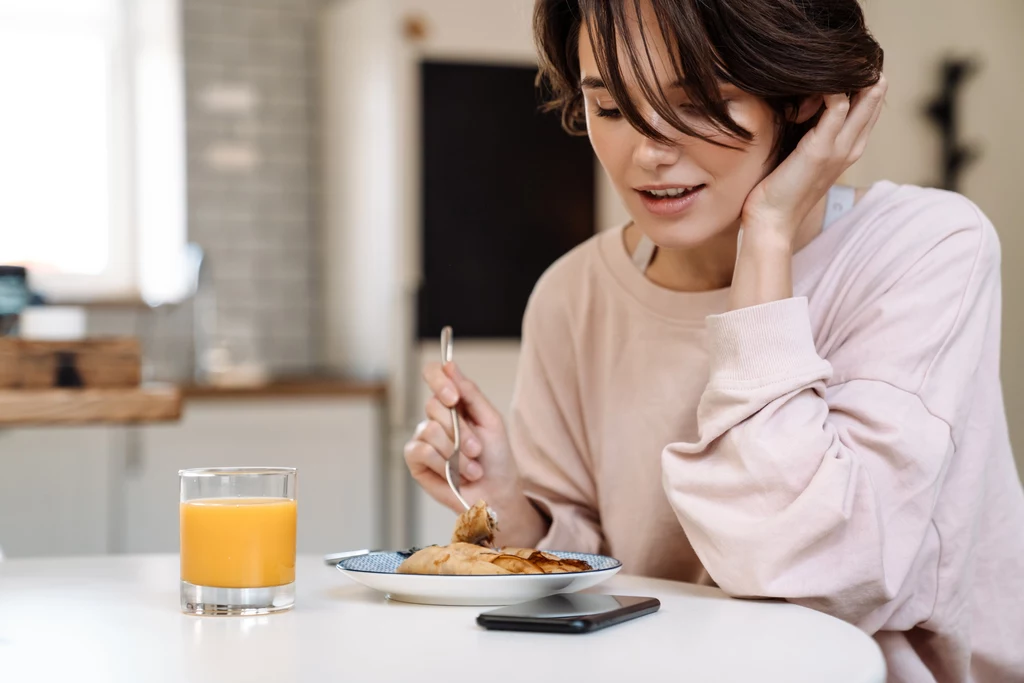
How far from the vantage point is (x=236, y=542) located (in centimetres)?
89

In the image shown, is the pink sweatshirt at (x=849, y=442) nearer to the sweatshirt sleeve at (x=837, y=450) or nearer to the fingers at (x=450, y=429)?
the sweatshirt sleeve at (x=837, y=450)

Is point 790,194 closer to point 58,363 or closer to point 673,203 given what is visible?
point 673,203

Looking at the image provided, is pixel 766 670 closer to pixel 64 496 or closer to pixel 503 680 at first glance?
pixel 503 680

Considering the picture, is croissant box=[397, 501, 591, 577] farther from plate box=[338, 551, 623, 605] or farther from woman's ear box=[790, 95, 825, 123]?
woman's ear box=[790, 95, 825, 123]

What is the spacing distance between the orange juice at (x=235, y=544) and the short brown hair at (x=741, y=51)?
513mm

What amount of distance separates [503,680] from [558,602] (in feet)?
0.62

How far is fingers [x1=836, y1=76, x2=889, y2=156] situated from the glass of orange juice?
64cm

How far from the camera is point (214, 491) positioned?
0.92 metres

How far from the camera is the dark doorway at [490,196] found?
3846 mm

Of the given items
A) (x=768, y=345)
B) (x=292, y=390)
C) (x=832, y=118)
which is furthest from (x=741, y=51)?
(x=292, y=390)

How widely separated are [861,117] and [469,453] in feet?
1.71

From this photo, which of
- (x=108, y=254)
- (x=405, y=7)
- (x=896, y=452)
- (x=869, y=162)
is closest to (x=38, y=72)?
(x=108, y=254)

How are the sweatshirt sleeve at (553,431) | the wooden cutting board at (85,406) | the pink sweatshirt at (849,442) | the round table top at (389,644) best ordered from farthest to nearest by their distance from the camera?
the wooden cutting board at (85,406), the sweatshirt sleeve at (553,431), the pink sweatshirt at (849,442), the round table top at (389,644)

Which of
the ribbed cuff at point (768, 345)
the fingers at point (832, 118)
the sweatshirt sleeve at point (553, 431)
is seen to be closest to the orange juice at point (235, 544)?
the ribbed cuff at point (768, 345)
